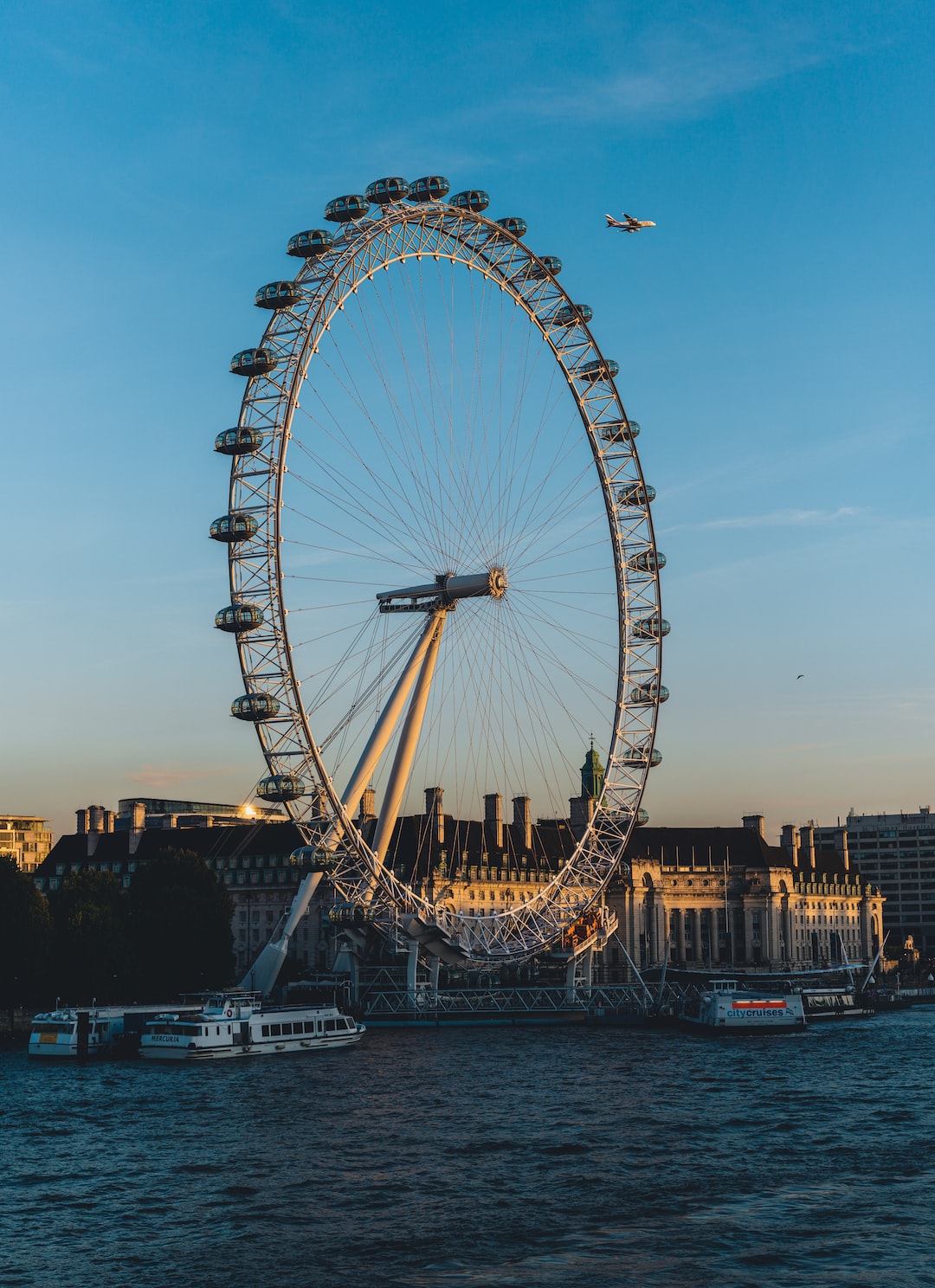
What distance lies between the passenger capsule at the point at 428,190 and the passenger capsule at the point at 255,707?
91.8 ft

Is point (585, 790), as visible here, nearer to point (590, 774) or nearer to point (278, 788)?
point (590, 774)

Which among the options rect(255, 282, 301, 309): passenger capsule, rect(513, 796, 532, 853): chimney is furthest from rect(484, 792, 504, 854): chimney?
rect(255, 282, 301, 309): passenger capsule

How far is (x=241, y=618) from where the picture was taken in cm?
8419

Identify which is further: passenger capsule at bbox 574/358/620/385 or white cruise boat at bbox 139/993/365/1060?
passenger capsule at bbox 574/358/620/385

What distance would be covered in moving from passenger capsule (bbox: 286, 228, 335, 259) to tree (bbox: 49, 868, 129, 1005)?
4401 centimetres

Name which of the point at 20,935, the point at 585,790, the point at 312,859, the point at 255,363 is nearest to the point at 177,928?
the point at 20,935

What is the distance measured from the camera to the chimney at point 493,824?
169 metres

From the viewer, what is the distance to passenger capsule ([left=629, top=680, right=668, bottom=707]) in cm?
11006

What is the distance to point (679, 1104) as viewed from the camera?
6756 cm

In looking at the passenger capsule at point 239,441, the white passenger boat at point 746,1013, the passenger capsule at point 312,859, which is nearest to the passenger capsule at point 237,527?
the passenger capsule at point 239,441

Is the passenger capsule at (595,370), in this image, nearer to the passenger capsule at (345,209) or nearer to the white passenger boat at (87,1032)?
the passenger capsule at (345,209)

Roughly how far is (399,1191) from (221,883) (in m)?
72.5

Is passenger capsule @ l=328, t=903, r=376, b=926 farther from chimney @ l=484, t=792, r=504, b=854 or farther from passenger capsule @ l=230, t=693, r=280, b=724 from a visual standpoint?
chimney @ l=484, t=792, r=504, b=854

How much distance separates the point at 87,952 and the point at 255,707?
96.1 ft
